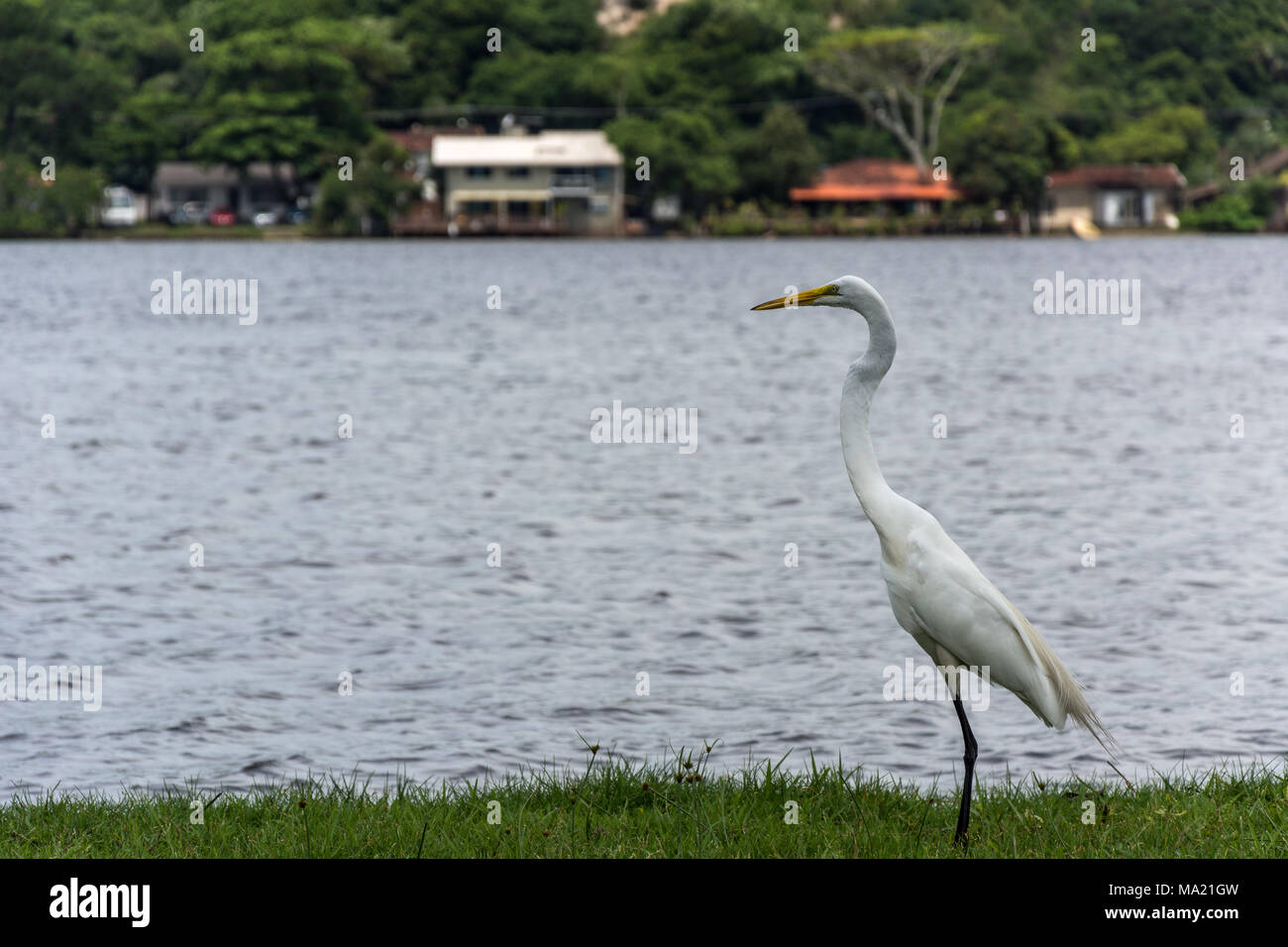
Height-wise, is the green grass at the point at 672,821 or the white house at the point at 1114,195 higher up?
the white house at the point at 1114,195

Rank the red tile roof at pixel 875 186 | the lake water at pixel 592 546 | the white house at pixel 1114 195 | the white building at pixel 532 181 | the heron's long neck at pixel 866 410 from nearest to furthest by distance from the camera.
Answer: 1. the heron's long neck at pixel 866 410
2. the lake water at pixel 592 546
3. the white building at pixel 532 181
4. the red tile roof at pixel 875 186
5. the white house at pixel 1114 195

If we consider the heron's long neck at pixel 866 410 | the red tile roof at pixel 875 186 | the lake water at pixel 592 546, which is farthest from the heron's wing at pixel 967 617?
the red tile roof at pixel 875 186

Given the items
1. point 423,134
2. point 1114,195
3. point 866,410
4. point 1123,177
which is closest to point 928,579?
point 866,410

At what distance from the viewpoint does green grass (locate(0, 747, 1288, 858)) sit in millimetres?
7078

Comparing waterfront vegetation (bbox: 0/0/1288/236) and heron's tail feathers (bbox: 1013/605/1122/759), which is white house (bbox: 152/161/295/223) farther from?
heron's tail feathers (bbox: 1013/605/1122/759)

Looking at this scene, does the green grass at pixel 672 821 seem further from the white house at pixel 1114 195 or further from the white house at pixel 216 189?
the white house at pixel 1114 195

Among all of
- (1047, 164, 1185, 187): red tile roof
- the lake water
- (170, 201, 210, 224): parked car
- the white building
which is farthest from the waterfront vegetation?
the lake water

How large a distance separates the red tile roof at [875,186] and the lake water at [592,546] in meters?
66.7

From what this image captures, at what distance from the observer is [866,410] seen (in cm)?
727

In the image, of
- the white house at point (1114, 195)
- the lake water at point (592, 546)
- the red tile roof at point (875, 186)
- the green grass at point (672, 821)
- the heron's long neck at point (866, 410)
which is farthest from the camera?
the white house at point (1114, 195)

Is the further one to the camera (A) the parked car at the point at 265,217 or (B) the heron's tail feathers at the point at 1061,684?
(A) the parked car at the point at 265,217

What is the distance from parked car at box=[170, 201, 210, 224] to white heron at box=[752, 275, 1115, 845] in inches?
4456

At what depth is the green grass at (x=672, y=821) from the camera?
7.08 meters
